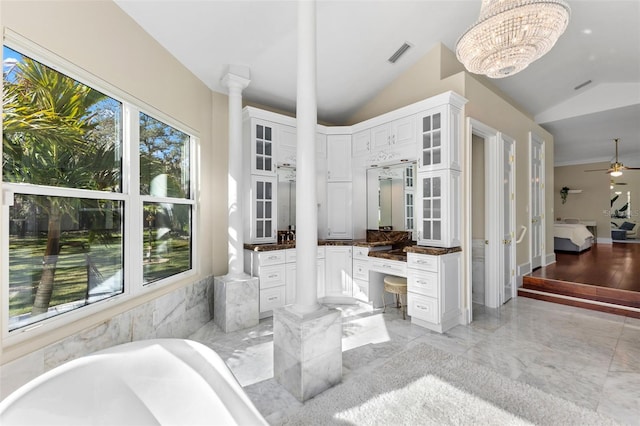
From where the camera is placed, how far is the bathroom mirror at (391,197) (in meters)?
4.19

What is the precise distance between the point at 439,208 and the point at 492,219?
1195mm

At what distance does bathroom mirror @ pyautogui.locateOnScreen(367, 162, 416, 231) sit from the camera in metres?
4.19

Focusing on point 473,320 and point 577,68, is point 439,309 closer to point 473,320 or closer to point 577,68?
point 473,320

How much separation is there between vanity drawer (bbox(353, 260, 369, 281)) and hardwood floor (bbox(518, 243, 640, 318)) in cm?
262

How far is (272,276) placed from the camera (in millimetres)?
3553

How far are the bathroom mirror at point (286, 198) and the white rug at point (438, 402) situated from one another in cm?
247

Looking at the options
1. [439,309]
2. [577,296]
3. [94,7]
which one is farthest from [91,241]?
[577,296]

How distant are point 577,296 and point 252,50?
542cm

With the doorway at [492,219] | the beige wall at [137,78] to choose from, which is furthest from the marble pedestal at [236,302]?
the doorway at [492,219]

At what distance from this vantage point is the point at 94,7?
6.23 feet

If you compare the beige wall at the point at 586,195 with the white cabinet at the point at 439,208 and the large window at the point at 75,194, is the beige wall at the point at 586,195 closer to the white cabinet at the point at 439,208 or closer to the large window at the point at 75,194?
the white cabinet at the point at 439,208

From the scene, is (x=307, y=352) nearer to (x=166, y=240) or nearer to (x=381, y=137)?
(x=166, y=240)

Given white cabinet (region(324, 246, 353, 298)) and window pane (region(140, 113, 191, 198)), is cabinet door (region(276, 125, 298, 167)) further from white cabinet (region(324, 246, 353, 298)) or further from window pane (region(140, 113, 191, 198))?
white cabinet (region(324, 246, 353, 298))

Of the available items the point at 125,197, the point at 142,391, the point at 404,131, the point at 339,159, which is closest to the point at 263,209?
the point at 339,159
